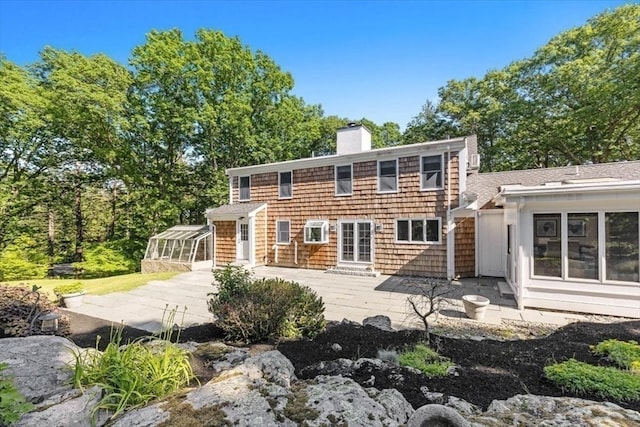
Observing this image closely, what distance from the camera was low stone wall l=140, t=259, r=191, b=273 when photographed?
13.2m

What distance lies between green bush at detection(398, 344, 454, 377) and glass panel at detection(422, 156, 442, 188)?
801 cm

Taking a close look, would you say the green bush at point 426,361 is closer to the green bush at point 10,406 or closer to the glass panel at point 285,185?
the green bush at point 10,406

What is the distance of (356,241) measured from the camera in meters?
11.8

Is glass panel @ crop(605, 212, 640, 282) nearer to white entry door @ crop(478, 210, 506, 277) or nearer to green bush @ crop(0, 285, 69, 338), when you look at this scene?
white entry door @ crop(478, 210, 506, 277)

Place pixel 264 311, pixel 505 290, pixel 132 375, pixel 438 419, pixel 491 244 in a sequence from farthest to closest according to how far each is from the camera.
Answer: pixel 491 244 → pixel 505 290 → pixel 264 311 → pixel 132 375 → pixel 438 419

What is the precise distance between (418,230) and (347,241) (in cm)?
291

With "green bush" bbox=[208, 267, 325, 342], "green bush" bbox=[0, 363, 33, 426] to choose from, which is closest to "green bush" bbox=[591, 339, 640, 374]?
"green bush" bbox=[208, 267, 325, 342]

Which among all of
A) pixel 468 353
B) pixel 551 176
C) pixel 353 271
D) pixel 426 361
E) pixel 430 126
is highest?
pixel 430 126

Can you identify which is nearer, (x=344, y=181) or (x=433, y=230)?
(x=433, y=230)

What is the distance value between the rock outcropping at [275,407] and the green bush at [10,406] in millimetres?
90

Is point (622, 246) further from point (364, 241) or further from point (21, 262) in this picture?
point (21, 262)

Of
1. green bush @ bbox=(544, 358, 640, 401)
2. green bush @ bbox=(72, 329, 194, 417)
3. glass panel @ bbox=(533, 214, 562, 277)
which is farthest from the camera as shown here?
glass panel @ bbox=(533, 214, 562, 277)

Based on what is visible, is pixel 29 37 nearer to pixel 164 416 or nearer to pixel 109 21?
pixel 109 21

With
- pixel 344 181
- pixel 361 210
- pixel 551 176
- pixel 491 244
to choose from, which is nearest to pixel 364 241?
pixel 361 210
